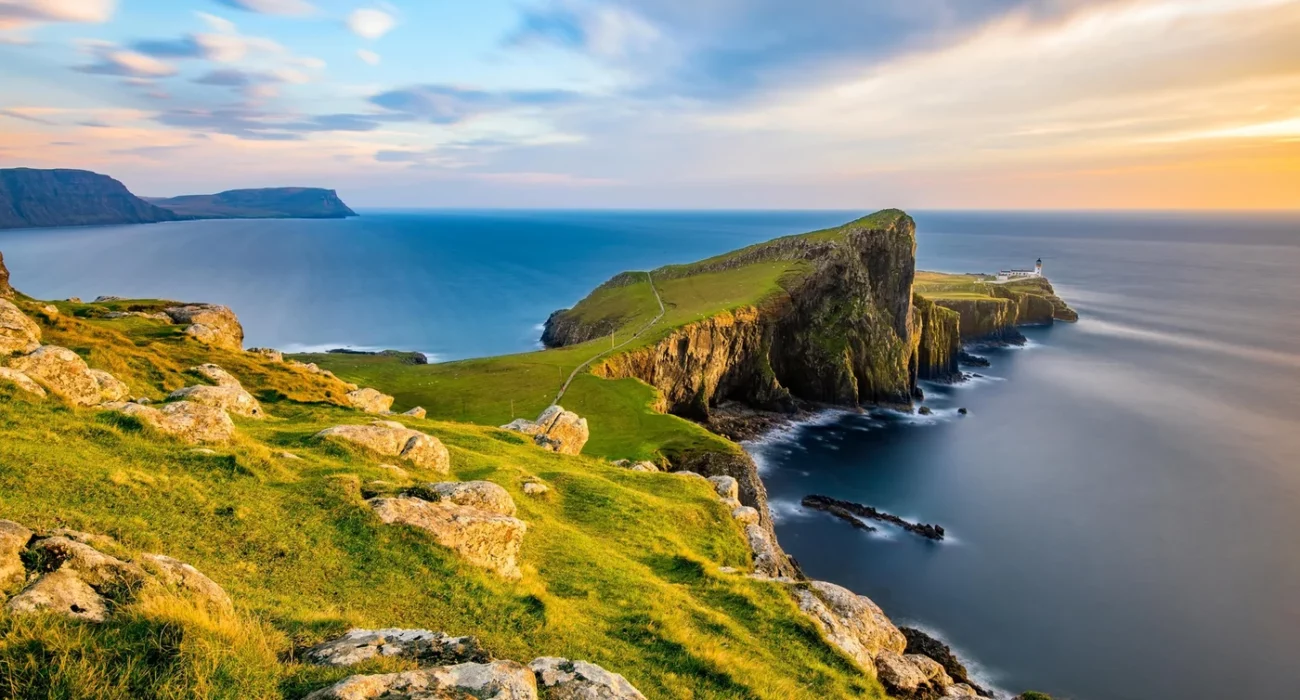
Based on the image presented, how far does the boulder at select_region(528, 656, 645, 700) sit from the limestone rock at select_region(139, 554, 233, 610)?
20.2 ft

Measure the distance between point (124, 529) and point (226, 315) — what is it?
170 feet

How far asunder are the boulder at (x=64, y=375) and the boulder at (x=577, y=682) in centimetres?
2023

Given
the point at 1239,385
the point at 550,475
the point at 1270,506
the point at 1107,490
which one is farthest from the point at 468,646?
the point at 1239,385

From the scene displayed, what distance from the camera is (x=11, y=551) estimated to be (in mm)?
10430

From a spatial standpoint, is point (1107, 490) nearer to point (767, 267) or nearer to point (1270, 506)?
point (1270, 506)

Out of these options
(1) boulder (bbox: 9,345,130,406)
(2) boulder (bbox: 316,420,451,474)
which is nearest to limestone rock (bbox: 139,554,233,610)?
(2) boulder (bbox: 316,420,451,474)

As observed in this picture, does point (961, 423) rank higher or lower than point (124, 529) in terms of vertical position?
lower

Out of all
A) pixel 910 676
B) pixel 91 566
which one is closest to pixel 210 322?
pixel 91 566

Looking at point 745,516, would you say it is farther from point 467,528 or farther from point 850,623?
point 467,528

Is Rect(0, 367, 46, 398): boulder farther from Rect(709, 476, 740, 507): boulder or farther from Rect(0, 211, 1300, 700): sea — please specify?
Rect(0, 211, 1300, 700): sea

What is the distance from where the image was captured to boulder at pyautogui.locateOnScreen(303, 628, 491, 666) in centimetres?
1086

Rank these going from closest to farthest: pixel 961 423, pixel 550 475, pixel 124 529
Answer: pixel 124 529, pixel 550 475, pixel 961 423

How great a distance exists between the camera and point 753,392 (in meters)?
107

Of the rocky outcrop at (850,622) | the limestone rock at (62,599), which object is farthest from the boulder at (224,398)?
the rocky outcrop at (850,622)
